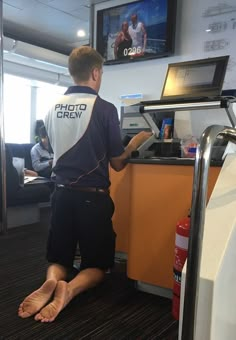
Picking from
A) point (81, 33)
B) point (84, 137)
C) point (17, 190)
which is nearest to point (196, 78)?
point (84, 137)

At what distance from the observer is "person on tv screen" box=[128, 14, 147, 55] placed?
10.4 ft

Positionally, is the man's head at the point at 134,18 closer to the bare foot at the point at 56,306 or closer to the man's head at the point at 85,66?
the man's head at the point at 85,66

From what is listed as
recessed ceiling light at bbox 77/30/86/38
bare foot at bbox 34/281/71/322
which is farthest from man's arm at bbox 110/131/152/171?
recessed ceiling light at bbox 77/30/86/38

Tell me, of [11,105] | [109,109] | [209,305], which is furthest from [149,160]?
[11,105]

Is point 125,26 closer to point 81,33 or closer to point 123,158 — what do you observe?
point 123,158

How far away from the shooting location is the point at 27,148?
570 centimetres

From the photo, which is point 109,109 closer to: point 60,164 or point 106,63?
point 60,164

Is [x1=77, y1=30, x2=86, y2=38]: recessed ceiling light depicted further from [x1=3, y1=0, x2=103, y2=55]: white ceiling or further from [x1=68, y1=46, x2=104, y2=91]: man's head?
[x1=68, y1=46, x2=104, y2=91]: man's head

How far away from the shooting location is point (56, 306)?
5.64 ft

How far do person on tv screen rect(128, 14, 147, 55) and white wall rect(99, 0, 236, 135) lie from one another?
12 cm

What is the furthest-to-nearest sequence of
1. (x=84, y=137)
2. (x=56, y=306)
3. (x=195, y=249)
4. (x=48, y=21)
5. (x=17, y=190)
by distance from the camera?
(x=48, y=21)
(x=17, y=190)
(x=84, y=137)
(x=56, y=306)
(x=195, y=249)

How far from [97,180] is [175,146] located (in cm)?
57

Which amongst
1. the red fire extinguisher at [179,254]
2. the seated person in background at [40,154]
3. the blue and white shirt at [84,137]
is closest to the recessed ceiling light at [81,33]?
the seated person in background at [40,154]

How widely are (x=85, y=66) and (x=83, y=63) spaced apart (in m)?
0.02
